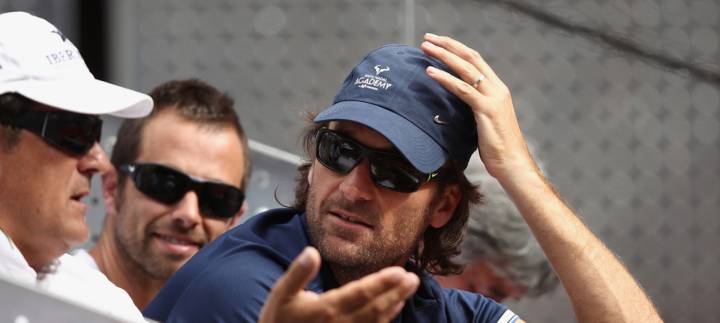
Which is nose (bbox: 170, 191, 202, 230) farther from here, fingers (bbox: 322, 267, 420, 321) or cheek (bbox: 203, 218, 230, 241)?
fingers (bbox: 322, 267, 420, 321)

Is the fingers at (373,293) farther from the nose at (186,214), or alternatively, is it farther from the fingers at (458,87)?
the nose at (186,214)

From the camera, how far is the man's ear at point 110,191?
11.1 feet

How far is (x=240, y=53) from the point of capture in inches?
227

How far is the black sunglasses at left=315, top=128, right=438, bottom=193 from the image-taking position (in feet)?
7.45

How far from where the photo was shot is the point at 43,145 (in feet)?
7.40

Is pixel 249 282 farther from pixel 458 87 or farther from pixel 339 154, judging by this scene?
pixel 458 87

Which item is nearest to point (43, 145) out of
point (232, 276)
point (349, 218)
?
point (232, 276)

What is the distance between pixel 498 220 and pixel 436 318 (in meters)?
1.16

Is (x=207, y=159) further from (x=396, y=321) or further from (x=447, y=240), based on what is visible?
(x=396, y=321)

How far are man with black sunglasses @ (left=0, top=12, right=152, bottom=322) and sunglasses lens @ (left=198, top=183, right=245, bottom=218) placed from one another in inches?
34.8

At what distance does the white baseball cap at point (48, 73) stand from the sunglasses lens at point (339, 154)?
0.43 meters

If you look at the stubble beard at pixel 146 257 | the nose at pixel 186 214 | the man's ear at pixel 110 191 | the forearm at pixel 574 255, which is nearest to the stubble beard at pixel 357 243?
the forearm at pixel 574 255

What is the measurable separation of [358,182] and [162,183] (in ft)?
3.70

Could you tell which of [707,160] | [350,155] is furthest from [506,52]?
[350,155]
